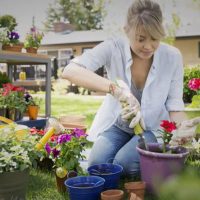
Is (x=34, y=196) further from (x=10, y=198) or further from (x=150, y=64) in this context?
(x=150, y=64)

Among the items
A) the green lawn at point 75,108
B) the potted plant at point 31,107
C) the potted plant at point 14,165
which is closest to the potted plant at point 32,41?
the potted plant at point 31,107

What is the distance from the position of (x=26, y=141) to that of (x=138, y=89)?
0.78m

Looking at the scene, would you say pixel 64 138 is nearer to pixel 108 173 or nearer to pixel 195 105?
pixel 108 173

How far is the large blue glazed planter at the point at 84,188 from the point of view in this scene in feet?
4.75

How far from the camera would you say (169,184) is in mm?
184

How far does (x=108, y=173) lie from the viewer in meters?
1.71

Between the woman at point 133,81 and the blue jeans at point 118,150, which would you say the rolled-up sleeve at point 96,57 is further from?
the blue jeans at point 118,150

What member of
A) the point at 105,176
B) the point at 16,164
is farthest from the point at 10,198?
the point at 105,176

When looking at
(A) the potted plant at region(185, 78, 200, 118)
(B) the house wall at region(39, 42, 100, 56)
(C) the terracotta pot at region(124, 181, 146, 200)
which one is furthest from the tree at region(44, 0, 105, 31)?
(C) the terracotta pot at region(124, 181, 146, 200)

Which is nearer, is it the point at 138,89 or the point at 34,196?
the point at 34,196

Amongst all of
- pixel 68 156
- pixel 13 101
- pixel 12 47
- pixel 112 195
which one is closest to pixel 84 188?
pixel 112 195

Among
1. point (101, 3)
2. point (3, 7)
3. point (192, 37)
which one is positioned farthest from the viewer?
point (192, 37)

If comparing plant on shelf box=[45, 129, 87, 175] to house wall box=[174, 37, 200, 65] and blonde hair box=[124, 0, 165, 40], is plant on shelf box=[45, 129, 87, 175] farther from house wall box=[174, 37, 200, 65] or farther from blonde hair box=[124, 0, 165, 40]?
house wall box=[174, 37, 200, 65]

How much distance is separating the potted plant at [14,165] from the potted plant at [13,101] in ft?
5.42
